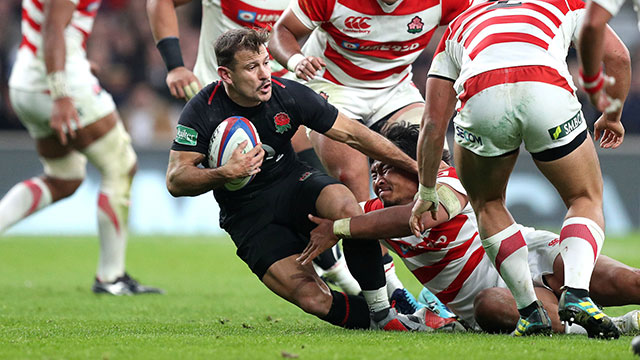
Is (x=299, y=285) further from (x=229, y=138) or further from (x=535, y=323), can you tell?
(x=535, y=323)

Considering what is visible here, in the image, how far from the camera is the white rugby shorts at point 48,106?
7.43 m

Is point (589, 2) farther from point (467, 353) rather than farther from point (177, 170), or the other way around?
point (177, 170)

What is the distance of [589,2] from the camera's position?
135 inches

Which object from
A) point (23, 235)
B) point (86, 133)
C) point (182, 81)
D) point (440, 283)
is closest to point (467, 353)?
point (440, 283)

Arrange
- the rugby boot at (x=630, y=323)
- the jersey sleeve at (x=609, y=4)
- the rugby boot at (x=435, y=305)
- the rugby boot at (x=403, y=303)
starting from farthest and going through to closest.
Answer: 1. the rugby boot at (x=403, y=303)
2. the rugby boot at (x=435, y=305)
3. the rugby boot at (x=630, y=323)
4. the jersey sleeve at (x=609, y=4)

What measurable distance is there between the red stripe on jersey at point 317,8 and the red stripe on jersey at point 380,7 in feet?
0.24

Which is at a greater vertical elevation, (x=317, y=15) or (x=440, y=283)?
(x=317, y=15)

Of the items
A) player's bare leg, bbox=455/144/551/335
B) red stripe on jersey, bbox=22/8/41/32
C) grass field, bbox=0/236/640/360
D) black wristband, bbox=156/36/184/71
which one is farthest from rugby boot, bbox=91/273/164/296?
player's bare leg, bbox=455/144/551/335

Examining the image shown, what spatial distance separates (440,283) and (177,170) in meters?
1.52

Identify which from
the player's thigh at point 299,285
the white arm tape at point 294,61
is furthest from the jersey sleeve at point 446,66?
the player's thigh at point 299,285

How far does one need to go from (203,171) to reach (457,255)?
1394mm

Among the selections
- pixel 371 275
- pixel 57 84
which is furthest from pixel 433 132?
pixel 57 84

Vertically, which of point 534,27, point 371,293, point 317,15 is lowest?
point 371,293

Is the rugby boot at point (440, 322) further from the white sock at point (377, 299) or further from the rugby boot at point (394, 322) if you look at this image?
the white sock at point (377, 299)
